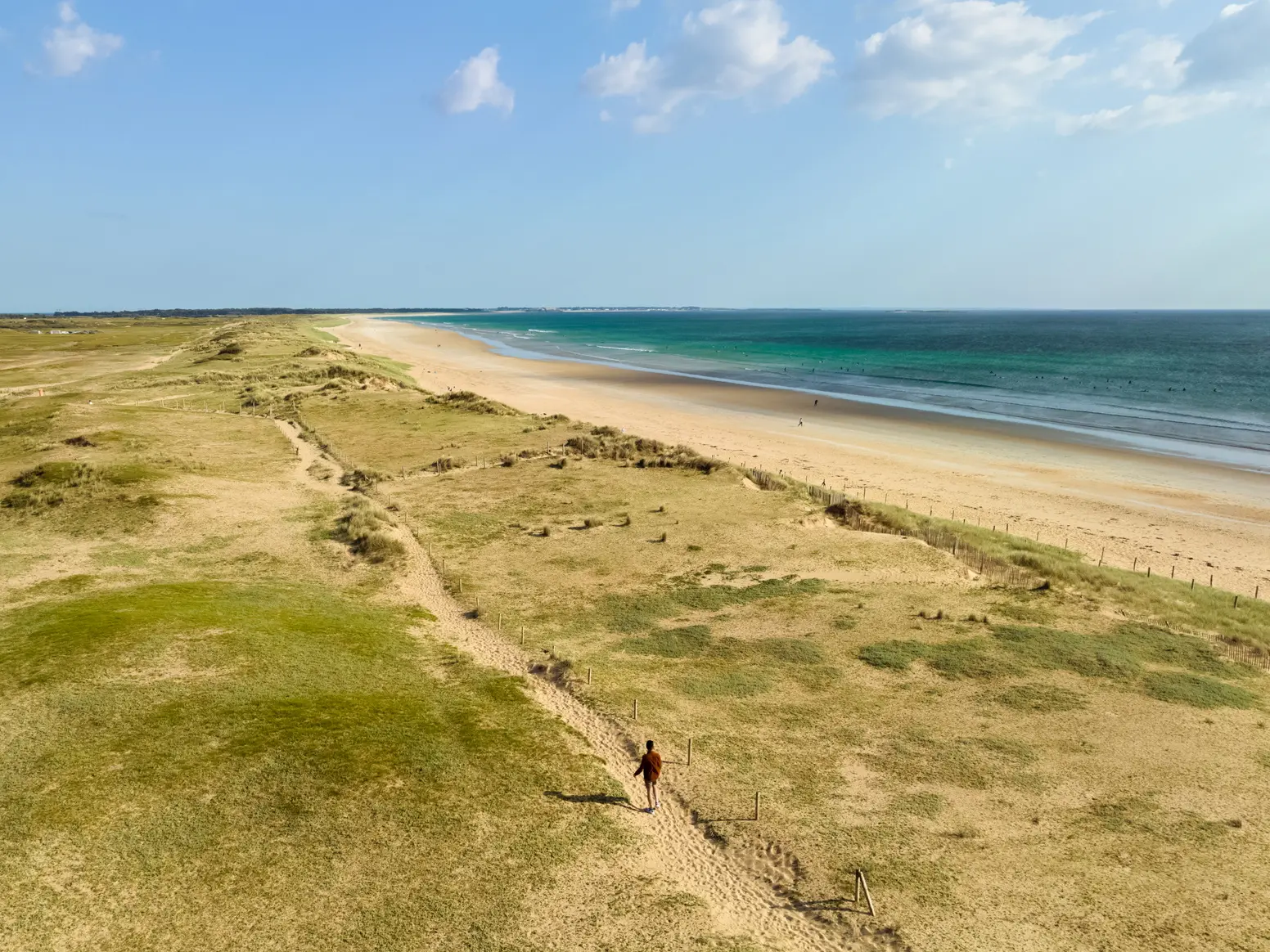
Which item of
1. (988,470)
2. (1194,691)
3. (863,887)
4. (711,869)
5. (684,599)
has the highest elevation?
(988,470)

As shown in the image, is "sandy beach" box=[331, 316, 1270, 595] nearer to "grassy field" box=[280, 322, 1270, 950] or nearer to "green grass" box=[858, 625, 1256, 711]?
"grassy field" box=[280, 322, 1270, 950]

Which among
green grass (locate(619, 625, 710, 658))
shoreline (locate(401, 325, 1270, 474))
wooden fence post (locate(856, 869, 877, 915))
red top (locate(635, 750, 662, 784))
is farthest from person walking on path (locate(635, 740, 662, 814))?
shoreline (locate(401, 325, 1270, 474))

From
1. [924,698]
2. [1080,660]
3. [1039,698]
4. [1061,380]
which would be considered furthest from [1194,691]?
[1061,380]

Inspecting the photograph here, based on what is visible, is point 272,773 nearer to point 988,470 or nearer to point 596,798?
point 596,798

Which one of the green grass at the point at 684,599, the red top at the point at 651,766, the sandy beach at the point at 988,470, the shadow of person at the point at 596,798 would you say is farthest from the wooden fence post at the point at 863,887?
the sandy beach at the point at 988,470

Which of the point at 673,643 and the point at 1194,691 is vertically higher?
the point at 1194,691

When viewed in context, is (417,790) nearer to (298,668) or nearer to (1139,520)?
(298,668)

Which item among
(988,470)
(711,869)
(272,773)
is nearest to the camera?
(711,869)
